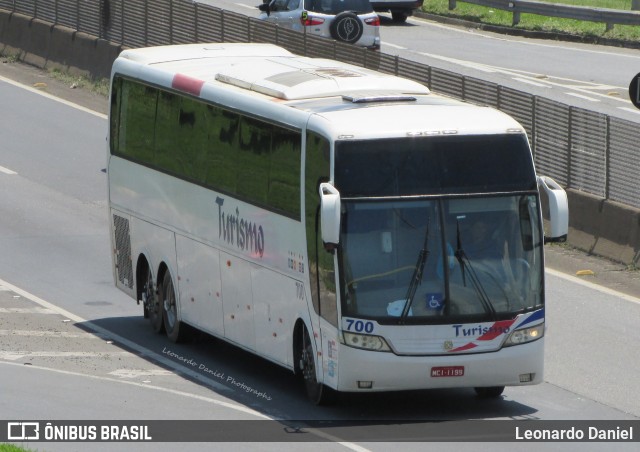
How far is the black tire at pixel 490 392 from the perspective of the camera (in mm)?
14531

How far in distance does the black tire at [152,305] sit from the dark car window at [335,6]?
18.4 metres

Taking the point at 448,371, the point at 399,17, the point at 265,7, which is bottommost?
the point at 399,17

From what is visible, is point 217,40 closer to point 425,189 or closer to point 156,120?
point 156,120

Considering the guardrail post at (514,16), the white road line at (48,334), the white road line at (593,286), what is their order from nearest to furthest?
1. the white road line at (48,334)
2. the white road line at (593,286)
3. the guardrail post at (514,16)

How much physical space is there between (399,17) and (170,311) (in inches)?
1189

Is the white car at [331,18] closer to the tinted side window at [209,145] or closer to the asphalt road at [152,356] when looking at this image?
the asphalt road at [152,356]

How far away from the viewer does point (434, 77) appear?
2603 centimetres

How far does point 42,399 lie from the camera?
1336 centimetres

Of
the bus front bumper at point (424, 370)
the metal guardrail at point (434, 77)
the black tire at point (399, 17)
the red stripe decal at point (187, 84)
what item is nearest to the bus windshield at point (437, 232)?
the bus front bumper at point (424, 370)

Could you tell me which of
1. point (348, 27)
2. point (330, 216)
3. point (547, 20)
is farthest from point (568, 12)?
point (330, 216)

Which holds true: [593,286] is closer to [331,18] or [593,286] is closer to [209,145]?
[209,145]

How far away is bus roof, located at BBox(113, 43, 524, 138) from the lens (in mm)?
13797

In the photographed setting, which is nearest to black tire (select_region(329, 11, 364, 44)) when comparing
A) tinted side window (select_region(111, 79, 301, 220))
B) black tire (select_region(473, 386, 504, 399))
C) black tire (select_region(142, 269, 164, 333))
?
tinted side window (select_region(111, 79, 301, 220))

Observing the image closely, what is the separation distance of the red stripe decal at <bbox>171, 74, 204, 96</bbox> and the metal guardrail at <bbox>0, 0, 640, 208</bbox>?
741 cm
